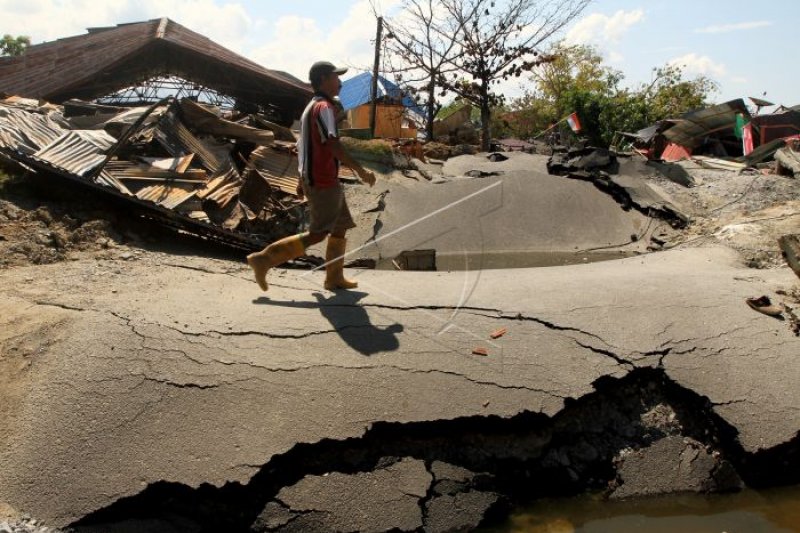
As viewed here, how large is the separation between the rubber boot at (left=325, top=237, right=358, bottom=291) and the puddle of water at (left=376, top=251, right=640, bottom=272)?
2.85 m

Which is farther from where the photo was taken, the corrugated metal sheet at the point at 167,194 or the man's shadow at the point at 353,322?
the corrugated metal sheet at the point at 167,194

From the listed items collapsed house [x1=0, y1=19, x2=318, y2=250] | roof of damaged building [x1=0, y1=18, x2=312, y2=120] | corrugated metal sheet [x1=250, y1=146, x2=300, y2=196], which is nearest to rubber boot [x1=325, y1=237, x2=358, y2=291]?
collapsed house [x1=0, y1=19, x2=318, y2=250]

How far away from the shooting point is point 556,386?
3.79 meters

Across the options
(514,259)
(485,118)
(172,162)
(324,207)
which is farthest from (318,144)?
(485,118)

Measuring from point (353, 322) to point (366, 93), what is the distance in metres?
21.8

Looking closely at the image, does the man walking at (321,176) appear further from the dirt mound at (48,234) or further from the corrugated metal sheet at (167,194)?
the corrugated metal sheet at (167,194)

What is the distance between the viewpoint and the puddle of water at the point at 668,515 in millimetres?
3281

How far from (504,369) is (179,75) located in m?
11.1

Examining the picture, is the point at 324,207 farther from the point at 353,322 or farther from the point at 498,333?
the point at 498,333

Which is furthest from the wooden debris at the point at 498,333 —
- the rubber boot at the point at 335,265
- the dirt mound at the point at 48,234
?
the dirt mound at the point at 48,234

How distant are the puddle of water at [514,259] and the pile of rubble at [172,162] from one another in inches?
70.9

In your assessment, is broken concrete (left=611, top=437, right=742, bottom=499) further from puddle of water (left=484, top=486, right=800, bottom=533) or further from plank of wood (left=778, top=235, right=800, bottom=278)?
plank of wood (left=778, top=235, right=800, bottom=278)

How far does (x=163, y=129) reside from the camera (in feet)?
27.5

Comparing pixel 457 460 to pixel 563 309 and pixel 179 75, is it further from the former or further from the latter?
pixel 179 75
